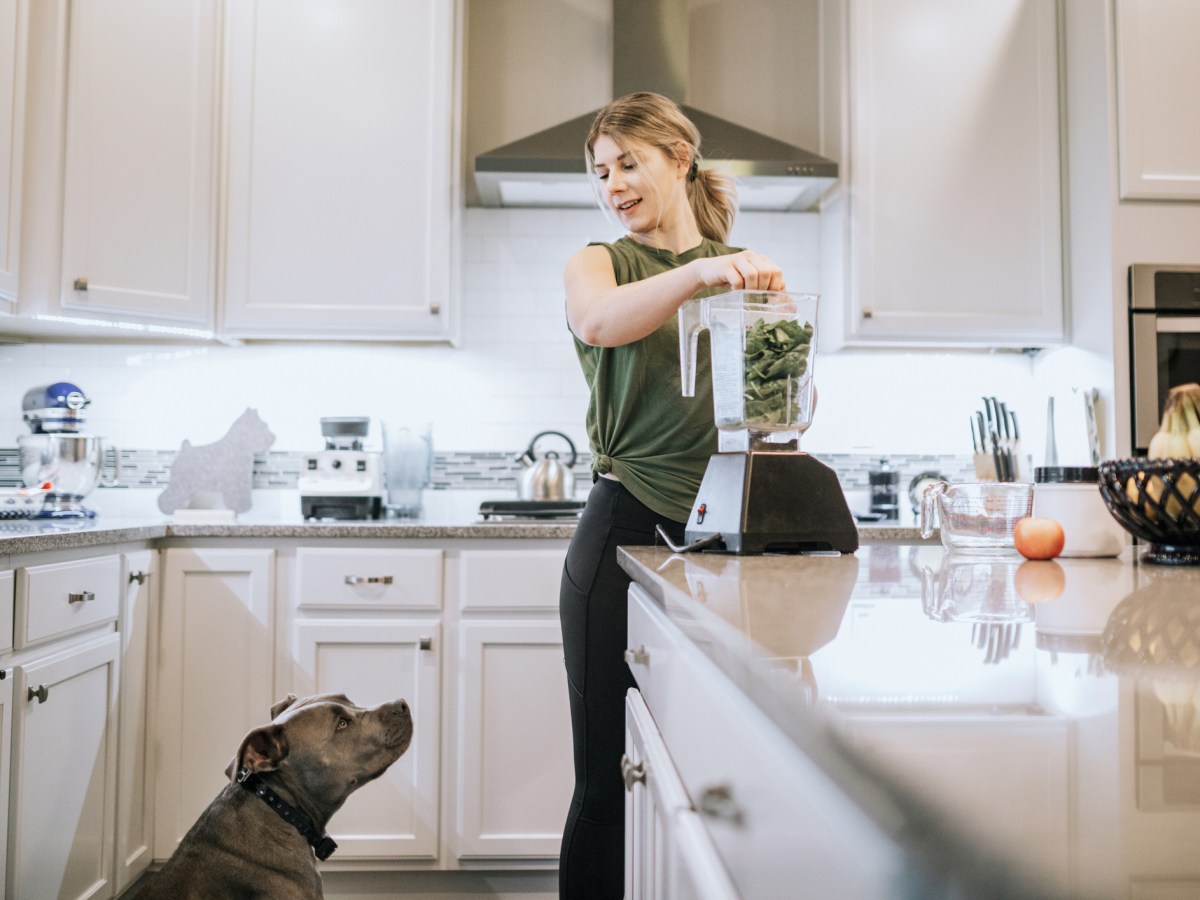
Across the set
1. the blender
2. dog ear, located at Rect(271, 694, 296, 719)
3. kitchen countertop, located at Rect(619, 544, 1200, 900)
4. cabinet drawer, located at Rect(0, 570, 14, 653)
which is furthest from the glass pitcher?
cabinet drawer, located at Rect(0, 570, 14, 653)

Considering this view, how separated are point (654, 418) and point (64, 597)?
49.5 inches

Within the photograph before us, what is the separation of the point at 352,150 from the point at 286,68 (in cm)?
29

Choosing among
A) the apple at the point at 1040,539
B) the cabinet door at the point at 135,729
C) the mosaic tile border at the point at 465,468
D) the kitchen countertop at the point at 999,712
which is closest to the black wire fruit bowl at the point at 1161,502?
the apple at the point at 1040,539

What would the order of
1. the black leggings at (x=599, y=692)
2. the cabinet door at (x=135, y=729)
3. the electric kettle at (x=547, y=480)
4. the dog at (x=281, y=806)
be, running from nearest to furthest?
1. the black leggings at (x=599, y=692)
2. the dog at (x=281, y=806)
3. the cabinet door at (x=135, y=729)
4. the electric kettle at (x=547, y=480)

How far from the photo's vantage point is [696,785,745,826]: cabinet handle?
2.02 feet

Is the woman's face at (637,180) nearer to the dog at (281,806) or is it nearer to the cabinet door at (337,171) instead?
the dog at (281,806)

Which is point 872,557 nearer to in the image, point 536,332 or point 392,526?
point 392,526

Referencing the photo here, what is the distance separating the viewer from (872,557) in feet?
3.94

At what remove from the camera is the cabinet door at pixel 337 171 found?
2.78m

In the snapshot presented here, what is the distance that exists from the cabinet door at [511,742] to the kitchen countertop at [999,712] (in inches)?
65.2

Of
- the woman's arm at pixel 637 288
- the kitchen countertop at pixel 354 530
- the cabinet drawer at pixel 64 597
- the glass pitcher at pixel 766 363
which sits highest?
the woman's arm at pixel 637 288

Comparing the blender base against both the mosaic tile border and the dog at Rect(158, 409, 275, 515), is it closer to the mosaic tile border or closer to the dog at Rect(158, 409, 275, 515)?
the mosaic tile border

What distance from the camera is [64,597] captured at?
198cm

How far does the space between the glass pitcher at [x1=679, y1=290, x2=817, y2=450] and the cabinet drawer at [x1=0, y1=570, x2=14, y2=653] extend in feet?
4.37
